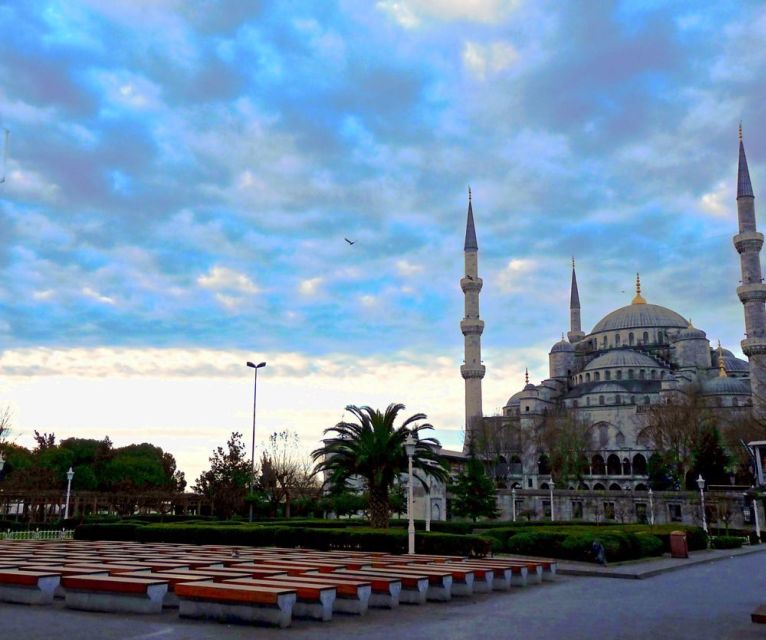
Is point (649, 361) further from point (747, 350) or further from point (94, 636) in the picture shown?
point (94, 636)

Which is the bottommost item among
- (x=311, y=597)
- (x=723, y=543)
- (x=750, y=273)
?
(x=723, y=543)

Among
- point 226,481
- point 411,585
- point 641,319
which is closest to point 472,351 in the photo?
point 641,319

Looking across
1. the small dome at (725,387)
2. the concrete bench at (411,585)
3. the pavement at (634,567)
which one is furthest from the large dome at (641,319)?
the concrete bench at (411,585)

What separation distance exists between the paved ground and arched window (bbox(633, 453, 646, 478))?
6082 centimetres

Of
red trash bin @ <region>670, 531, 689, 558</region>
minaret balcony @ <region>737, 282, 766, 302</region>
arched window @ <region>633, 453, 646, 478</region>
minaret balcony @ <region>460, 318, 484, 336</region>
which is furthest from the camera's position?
minaret balcony @ <region>460, 318, 484, 336</region>

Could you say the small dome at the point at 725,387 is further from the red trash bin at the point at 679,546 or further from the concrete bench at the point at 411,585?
the concrete bench at the point at 411,585

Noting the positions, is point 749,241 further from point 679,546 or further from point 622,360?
point 679,546

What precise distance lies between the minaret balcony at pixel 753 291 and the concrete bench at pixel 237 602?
63.3 metres

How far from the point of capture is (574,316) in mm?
102812

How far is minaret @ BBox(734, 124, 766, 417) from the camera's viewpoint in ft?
204

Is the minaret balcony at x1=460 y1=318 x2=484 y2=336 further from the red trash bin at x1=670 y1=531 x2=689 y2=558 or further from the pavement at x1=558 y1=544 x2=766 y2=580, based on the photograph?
the red trash bin at x1=670 y1=531 x2=689 y2=558

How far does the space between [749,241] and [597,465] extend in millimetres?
25703

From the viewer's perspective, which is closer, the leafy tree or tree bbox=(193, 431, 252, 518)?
tree bbox=(193, 431, 252, 518)

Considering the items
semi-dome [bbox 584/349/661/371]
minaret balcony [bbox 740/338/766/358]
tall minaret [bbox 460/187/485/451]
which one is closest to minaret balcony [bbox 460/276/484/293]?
tall minaret [bbox 460/187/485/451]
